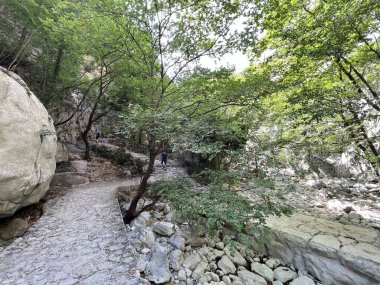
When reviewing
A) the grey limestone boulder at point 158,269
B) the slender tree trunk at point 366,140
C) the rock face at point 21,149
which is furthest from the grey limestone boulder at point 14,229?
the slender tree trunk at point 366,140

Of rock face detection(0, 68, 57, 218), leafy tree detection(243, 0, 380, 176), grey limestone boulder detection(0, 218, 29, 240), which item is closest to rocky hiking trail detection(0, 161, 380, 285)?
grey limestone boulder detection(0, 218, 29, 240)

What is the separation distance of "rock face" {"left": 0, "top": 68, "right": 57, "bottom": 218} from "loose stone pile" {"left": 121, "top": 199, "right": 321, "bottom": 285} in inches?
105

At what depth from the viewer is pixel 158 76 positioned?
237 inches

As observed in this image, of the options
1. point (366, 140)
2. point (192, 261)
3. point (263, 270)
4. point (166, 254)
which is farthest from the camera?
point (366, 140)

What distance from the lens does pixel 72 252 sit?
3.89m

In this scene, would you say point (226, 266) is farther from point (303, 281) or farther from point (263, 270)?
point (303, 281)

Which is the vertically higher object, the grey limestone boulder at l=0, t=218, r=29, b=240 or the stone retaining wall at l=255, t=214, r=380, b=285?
the stone retaining wall at l=255, t=214, r=380, b=285

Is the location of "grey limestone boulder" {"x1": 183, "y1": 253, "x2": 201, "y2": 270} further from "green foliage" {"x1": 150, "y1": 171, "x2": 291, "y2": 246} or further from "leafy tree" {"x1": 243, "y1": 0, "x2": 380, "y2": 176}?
"leafy tree" {"x1": 243, "y1": 0, "x2": 380, "y2": 176}

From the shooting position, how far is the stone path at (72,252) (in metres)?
3.27

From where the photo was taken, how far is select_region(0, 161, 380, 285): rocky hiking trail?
347 cm

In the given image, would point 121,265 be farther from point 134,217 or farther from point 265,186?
point 265,186

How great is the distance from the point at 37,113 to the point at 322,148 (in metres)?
8.41

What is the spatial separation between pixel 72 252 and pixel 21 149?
2.68 metres

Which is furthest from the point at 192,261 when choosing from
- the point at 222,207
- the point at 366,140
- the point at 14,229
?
the point at 366,140
